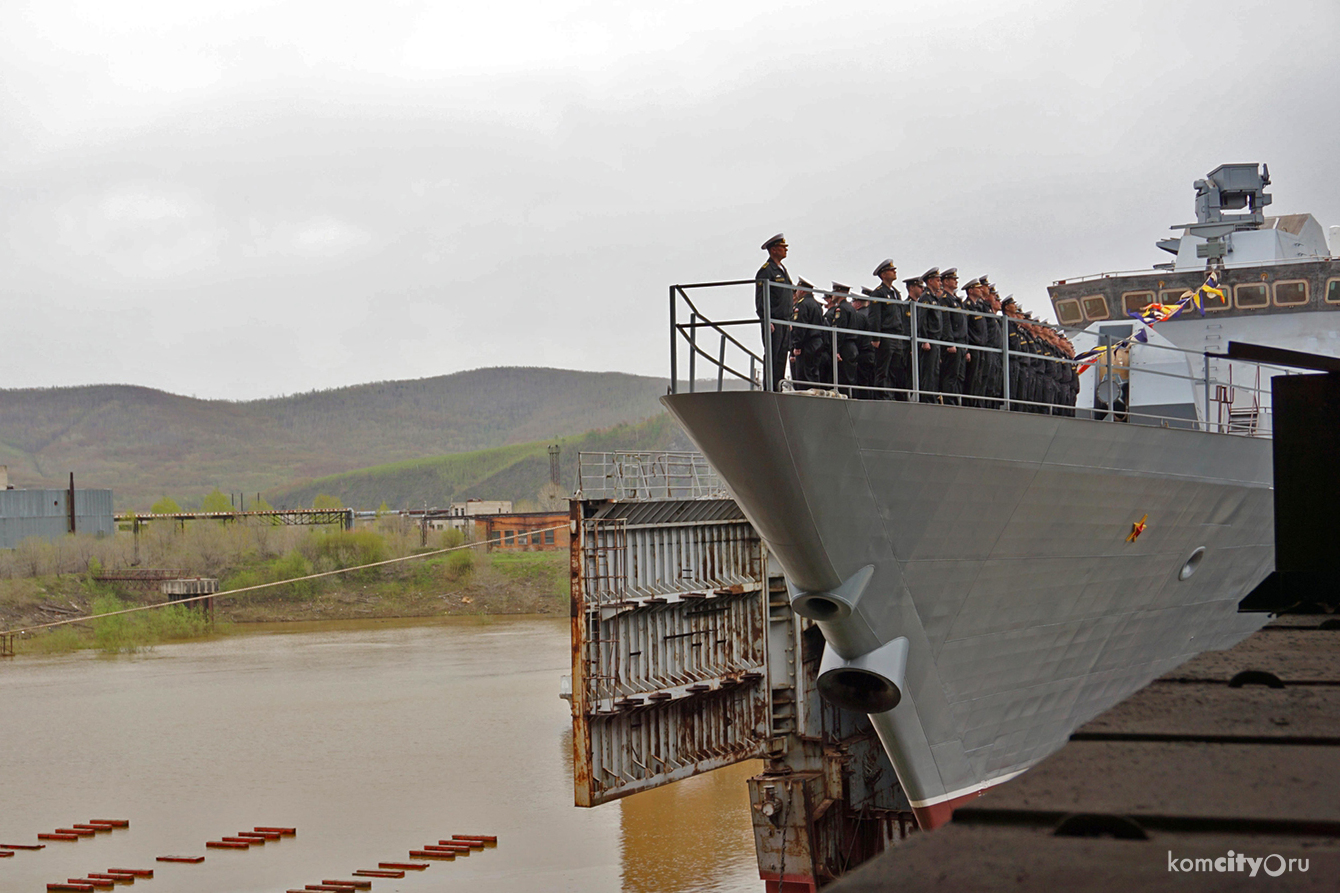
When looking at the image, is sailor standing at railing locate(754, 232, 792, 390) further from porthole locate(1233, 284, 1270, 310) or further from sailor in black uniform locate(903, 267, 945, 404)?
porthole locate(1233, 284, 1270, 310)

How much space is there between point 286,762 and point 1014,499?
58.0 feet

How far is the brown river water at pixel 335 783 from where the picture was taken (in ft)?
54.2

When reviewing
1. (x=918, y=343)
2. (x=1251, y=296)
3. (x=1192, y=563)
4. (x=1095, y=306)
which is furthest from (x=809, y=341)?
(x=1251, y=296)

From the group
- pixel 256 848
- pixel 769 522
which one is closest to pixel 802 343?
pixel 769 522

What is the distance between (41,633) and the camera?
Result: 43.8 metres

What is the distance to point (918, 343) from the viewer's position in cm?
1052

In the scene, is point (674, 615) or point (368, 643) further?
point (368, 643)

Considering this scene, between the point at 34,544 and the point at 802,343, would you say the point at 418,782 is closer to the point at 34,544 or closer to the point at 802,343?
the point at 802,343

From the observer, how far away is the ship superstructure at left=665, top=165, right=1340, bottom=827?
359 inches

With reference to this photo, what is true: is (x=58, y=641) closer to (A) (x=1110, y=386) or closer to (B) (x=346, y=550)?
(B) (x=346, y=550)

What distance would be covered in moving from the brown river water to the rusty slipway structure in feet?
5.66

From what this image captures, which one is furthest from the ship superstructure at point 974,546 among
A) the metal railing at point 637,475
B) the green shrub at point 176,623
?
the green shrub at point 176,623

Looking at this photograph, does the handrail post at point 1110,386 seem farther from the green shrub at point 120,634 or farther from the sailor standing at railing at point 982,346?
the green shrub at point 120,634

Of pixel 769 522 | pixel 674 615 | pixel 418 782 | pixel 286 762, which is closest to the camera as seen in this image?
pixel 769 522
